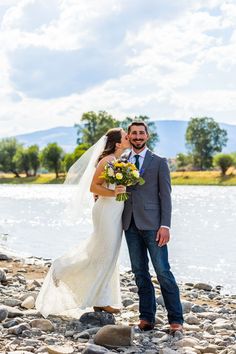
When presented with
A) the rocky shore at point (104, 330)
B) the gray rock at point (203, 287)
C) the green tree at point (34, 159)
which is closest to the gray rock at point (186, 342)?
the rocky shore at point (104, 330)

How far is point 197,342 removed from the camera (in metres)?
8.31

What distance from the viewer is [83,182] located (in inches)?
400

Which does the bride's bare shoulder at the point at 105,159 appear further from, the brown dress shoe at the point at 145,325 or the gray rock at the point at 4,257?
the gray rock at the point at 4,257

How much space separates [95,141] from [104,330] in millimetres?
114598

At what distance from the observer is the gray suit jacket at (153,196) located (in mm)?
8469

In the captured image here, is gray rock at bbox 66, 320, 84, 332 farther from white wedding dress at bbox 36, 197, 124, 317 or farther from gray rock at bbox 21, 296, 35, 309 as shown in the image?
gray rock at bbox 21, 296, 35, 309

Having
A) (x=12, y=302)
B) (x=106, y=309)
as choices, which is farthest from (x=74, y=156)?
(x=106, y=309)

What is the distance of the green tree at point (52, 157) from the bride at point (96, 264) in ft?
389

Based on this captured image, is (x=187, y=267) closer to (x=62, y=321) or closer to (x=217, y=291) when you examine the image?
(x=217, y=291)

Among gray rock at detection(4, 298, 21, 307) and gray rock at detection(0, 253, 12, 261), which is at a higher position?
gray rock at detection(4, 298, 21, 307)

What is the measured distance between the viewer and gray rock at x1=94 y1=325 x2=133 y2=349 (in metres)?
8.04

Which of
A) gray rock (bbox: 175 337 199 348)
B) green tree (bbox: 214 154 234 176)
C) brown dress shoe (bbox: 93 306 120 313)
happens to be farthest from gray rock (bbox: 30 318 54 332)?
green tree (bbox: 214 154 234 176)

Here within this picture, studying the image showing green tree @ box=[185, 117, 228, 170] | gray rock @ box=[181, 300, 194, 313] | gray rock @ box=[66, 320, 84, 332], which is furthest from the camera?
green tree @ box=[185, 117, 228, 170]

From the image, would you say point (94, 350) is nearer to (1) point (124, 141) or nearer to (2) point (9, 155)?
(1) point (124, 141)
